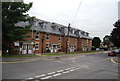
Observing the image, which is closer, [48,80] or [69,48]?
[48,80]

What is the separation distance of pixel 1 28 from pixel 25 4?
18.1 feet

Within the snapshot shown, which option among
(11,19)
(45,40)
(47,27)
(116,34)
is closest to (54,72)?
(11,19)

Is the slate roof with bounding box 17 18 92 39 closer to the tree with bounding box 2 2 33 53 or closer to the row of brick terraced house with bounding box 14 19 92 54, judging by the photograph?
the row of brick terraced house with bounding box 14 19 92 54

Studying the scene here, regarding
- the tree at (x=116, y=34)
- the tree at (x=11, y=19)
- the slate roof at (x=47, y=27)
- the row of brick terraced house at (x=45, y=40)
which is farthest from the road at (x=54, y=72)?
Result: the tree at (x=116, y=34)

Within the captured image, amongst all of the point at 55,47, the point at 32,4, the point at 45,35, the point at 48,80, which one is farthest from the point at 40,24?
the point at 48,80

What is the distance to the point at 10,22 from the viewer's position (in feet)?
63.0

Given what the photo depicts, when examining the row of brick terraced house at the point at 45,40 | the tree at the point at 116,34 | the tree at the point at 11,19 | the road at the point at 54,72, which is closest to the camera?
the road at the point at 54,72

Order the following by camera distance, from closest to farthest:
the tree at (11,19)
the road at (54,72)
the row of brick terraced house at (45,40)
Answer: the road at (54,72)
the tree at (11,19)
the row of brick terraced house at (45,40)

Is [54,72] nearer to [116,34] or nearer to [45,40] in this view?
[45,40]

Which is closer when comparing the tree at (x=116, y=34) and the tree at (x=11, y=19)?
the tree at (x=11, y=19)

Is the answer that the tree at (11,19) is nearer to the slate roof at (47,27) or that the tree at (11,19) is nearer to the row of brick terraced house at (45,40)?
the row of brick terraced house at (45,40)

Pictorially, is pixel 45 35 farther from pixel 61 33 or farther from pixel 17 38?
pixel 17 38

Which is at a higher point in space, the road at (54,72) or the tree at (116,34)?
the tree at (116,34)

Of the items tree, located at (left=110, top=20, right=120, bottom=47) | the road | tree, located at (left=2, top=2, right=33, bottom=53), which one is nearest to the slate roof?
tree, located at (left=2, top=2, right=33, bottom=53)
